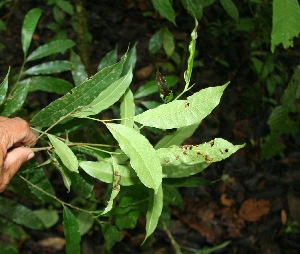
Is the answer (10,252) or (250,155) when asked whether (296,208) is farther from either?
(10,252)

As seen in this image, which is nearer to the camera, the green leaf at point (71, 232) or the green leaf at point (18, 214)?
the green leaf at point (71, 232)

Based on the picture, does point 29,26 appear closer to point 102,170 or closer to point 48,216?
point 102,170

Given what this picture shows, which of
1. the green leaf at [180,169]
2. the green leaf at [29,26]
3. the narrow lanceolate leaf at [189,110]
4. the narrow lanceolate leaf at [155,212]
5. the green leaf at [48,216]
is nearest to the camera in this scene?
the narrow lanceolate leaf at [189,110]

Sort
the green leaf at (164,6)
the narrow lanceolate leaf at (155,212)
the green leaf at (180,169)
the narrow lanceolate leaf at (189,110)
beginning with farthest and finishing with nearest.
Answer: the green leaf at (164,6), the green leaf at (180,169), the narrow lanceolate leaf at (155,212), the narrow lanceolate leaf at (189,110)

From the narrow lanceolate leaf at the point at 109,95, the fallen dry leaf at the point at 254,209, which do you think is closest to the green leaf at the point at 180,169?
the narrow lanceolate leaf at the point at 109,95

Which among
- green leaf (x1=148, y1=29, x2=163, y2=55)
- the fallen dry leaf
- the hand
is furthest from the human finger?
the fallen dry leaf

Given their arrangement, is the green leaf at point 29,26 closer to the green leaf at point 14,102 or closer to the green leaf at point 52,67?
the green leaf at point 52,67

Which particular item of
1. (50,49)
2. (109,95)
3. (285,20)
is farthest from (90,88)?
(50,49)
